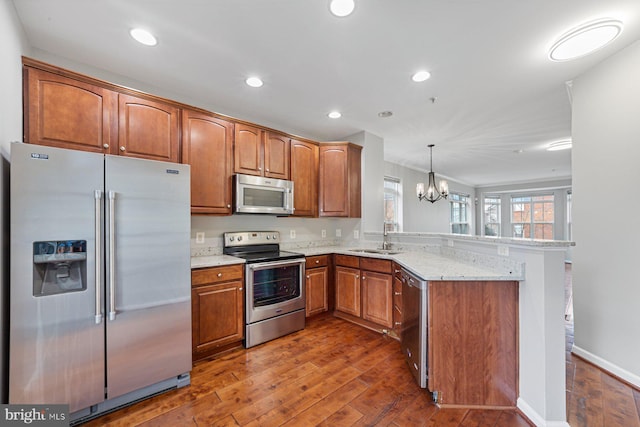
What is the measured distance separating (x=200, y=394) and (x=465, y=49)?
334 centimetres

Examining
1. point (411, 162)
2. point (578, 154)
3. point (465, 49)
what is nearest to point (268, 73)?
point (465, 49)

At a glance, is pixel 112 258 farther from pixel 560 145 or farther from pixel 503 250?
pixel 560 145

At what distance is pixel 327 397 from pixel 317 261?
1.63 m

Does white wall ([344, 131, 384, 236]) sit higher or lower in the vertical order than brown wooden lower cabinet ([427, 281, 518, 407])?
higher

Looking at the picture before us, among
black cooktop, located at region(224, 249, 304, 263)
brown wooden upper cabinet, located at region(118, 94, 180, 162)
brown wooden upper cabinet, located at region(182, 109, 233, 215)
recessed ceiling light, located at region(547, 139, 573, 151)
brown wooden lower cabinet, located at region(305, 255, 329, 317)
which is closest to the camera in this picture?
brown wooden upper cabinet, located at region(118, 94, 180, 162)

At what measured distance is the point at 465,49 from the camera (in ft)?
6.58

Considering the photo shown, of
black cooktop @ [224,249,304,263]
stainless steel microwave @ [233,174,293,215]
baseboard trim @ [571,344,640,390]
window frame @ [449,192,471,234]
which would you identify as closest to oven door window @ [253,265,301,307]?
black cooktop @ [224,249,304,263]

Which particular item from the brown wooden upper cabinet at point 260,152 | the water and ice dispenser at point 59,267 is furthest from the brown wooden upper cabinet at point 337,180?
the water and ice dispenser at point 59,267

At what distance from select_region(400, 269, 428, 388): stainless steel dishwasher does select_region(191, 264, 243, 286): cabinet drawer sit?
1.62 m

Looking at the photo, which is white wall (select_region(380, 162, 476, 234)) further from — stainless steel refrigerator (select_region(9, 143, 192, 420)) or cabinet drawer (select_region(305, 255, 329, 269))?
stainless steel refrigerator (select_region(9, 143, 192, 420))

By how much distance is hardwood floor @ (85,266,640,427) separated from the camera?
168 cm

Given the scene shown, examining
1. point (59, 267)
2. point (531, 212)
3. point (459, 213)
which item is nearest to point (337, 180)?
point (59, 267)

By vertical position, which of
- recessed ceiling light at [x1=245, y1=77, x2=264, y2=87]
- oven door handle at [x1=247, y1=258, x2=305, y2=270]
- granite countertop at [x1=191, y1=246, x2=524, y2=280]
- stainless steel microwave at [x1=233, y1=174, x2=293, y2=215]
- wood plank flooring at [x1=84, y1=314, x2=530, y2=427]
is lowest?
wood plank flooring at [x1=84, y1=314, x2=530, y2=427]

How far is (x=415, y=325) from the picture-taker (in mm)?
2055
